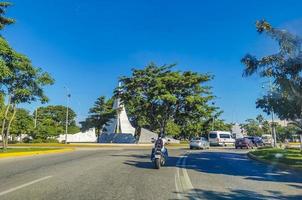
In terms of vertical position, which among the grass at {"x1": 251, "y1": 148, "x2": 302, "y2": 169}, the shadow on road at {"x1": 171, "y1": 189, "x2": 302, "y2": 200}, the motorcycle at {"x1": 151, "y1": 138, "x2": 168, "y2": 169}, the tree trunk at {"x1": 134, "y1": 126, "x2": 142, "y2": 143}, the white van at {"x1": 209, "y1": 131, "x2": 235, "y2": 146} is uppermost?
the tree trunk at {"x1": 134, "y1": 126, "x2": 142, "y2": 143}

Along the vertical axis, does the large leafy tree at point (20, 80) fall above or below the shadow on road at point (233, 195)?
above

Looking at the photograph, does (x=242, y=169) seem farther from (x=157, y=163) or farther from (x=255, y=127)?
(x=255, y=127)

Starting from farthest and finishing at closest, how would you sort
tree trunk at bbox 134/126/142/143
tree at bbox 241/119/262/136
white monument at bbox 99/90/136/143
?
tree at bbox 241/119/262/136
tree trunk at bbox 134/126/142/143
white monument at bbox 99/90/136/143

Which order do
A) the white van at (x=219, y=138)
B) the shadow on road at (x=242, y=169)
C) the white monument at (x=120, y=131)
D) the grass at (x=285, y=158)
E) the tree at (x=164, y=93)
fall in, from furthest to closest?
the white monument at (x=120, y=131) → the white van at (x=219, y=138) → the tree at (x=164, y=93) → the grass at (x=285, y=158) → the shadow on road at (x=242, y=169)

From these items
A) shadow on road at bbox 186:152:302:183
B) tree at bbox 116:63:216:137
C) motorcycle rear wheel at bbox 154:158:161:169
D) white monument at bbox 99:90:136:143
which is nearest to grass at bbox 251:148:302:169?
shadow on road at bbox 186:152:302:183

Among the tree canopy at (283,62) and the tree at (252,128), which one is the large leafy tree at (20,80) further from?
the tree at (252,128)

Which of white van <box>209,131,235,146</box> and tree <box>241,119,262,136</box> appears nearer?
white van <box>209,131,235,146</box>

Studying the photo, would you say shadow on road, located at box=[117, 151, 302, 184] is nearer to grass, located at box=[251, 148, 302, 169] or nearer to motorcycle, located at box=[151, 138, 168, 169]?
motorcycle, located at box=[151, 138, 168, 169]

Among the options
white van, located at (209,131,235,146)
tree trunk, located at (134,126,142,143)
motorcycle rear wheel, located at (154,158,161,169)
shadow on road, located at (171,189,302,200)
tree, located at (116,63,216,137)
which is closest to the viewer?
shadow on road, located at (171,189,302,200)

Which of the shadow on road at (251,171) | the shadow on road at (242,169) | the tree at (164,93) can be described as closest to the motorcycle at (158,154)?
the shadow on road at (242,169)

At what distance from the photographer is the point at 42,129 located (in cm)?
7344

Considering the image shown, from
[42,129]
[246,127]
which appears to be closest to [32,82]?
[42,129]

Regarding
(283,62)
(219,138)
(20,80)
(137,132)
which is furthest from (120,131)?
(283,62)

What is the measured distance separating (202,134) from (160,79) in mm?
44661
